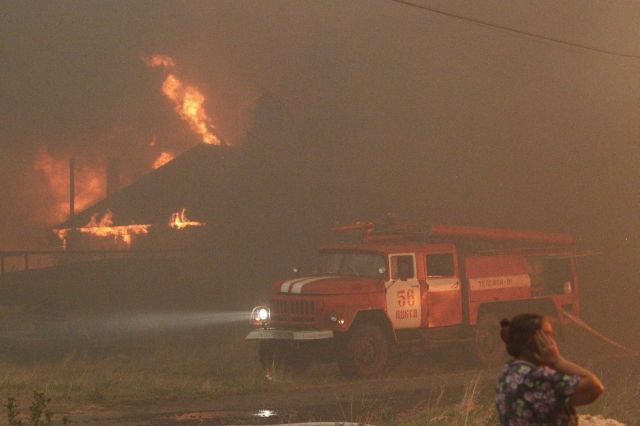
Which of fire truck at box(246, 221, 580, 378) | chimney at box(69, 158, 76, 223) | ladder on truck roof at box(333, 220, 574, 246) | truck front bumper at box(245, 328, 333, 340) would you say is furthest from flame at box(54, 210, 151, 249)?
truck front bumper at box(245, 328, 333, 340)

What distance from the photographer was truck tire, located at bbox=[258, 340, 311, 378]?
17219 mm

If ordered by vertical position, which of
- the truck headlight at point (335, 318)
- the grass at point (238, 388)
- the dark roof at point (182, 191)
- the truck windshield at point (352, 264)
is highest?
the dark roof at point (182, 191)

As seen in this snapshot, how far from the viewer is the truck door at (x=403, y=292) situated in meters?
17.4

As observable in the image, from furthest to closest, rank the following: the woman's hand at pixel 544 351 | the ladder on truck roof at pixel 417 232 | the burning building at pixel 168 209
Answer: the burning building at pixel 168 209
the ladder on truck roof at pixel 417 232
the woman's hand at pixel 544 351

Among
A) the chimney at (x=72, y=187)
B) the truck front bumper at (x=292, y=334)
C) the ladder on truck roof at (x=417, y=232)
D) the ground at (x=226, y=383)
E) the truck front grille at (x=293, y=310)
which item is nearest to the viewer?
the ground at (x=226, y=383)

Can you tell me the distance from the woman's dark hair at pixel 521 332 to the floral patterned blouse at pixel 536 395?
0.07m

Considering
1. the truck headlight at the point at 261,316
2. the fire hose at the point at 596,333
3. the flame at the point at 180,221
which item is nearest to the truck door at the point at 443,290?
the fire hose at the point at 596,333

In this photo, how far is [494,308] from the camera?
1923 centimetres

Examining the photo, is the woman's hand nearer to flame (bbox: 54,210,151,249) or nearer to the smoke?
the smoke

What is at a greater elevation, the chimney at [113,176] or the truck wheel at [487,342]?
the chimney at [113,176]

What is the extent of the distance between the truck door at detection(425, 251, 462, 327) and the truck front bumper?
103 inches

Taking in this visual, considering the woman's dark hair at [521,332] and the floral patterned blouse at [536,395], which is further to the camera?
A: the woman's dark hair at [521,332]

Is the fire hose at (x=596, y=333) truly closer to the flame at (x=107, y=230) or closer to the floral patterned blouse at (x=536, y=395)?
the floral patterned blouse at (x=536, y=395)

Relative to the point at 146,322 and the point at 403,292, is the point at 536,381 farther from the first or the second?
the point at 146,322
